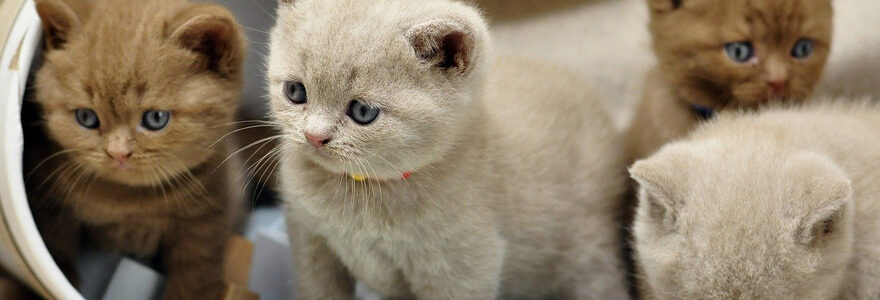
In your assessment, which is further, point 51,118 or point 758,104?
point 758,104

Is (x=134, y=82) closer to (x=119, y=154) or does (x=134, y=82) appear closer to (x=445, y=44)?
(x=119, y=154)

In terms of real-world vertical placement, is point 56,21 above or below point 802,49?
above

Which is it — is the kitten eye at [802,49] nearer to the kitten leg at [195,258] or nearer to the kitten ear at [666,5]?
the kitten ear at [666,5]

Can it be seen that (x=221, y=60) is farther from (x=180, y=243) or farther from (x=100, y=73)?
(x=180, y=243)

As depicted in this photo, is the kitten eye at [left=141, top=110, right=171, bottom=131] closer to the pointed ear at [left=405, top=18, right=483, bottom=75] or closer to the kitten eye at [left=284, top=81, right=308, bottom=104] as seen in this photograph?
the kitten eye at [left=284, top=81, right=308, bottom=104]

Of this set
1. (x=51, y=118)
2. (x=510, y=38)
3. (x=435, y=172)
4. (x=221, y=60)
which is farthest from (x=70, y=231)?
(x=510, y=38)

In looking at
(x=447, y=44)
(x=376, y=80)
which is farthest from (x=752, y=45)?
(x=376, y=80)
